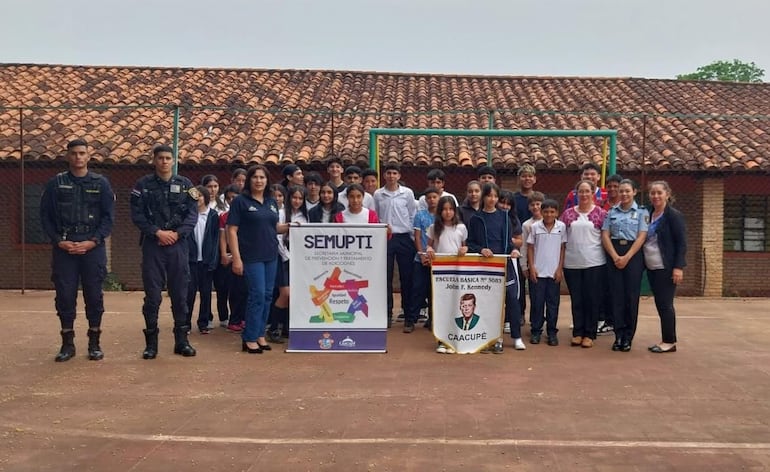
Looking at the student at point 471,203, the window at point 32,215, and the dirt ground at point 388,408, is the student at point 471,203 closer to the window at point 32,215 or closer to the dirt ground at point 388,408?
the dirt ground at point 388,408

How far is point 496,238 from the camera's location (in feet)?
24.0

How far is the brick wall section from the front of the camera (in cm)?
1394

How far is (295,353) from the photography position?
23.2ft

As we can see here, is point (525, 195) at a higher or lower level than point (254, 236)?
higher

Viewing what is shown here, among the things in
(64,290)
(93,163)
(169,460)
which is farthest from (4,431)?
(93,163)

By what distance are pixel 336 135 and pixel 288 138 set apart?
95 cm

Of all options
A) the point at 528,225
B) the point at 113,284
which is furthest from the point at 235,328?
the point at 113,284

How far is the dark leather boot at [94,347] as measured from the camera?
22.1 feet

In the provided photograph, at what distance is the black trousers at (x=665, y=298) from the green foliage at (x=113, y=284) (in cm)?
996

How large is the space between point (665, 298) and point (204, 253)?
189 inches

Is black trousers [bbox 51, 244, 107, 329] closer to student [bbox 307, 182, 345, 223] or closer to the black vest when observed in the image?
the black vest

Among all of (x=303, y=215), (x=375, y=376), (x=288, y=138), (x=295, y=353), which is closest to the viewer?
(x=375, y=376)

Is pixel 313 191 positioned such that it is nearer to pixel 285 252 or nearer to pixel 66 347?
pixel 285 252

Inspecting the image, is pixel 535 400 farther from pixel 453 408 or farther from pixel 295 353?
pixel 295 353
